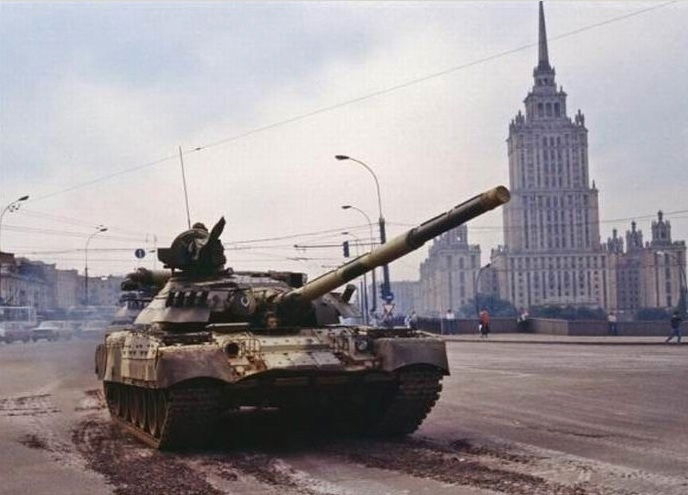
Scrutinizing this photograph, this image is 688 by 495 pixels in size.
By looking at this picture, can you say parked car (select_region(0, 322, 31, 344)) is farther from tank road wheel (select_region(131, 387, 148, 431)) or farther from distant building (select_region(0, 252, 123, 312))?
tank road wheel (select_region(131, 387, 148, 431))

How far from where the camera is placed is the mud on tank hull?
442 inches

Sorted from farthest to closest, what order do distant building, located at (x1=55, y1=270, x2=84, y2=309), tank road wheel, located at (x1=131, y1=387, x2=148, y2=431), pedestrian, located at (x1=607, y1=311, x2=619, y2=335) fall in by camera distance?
distant building, located at (x1=55, y1=270, x2=84, y2=309) → pedestrian, located at (x1=607, y1=311, x2=619, y2=335) → tank road wheel, located at (x1=131, y1=387, x2=148, y2=431)

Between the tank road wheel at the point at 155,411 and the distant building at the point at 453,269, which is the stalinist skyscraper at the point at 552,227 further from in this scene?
the tank road wheel at the point at 155,411

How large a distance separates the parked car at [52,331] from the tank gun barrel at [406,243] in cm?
4848

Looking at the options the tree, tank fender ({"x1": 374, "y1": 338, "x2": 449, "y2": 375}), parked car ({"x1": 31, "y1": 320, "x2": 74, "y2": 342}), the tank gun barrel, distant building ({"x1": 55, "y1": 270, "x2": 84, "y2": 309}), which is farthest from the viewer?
the tree

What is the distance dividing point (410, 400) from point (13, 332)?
48.6 meters

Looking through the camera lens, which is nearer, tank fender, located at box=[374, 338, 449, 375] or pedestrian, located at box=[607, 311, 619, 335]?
tank fender, located at box=[374, 338, 449, 375]

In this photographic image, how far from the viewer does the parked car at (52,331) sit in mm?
58500

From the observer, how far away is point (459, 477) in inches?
367

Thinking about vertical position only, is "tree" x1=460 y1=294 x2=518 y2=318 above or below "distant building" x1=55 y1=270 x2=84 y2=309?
below

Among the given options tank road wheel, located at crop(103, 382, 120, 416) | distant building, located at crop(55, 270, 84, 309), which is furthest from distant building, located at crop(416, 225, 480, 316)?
tank road wheel, located at crop(103, 382, 120, 416)

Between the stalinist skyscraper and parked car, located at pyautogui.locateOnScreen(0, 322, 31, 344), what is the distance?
315 ft

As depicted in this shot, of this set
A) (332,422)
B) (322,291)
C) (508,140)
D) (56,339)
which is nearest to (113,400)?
(332,422)

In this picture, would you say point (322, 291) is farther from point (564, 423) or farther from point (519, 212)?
point (519, 212)
